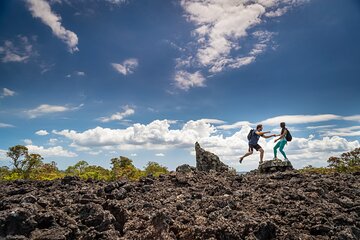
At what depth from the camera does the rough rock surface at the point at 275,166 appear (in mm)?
16547

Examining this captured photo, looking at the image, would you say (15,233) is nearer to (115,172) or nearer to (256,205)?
(256,205)

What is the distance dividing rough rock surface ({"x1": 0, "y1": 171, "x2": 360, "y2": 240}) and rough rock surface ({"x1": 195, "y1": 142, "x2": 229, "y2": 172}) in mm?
6446

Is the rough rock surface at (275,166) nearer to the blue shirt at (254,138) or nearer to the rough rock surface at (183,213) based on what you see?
the blue shirt at (254,138)

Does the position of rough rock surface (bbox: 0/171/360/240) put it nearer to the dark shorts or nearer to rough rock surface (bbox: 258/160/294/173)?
rough rock surface (bbox: 258/160/294/173)

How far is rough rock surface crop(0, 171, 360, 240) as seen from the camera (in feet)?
20.2

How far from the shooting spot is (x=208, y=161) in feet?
57.0

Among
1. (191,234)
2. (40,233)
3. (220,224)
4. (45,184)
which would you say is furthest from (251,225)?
(45,184)

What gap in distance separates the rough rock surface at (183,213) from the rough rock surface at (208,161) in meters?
6.45

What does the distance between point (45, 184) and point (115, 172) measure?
6.68m


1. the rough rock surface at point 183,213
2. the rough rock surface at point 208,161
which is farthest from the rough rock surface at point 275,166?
the rough rock surface at point 183,213

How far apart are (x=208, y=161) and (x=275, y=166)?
3388mm

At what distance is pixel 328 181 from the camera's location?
1145 centimetres

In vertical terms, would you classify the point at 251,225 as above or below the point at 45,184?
below

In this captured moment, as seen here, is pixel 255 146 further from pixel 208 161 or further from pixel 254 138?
pixel 208 161
